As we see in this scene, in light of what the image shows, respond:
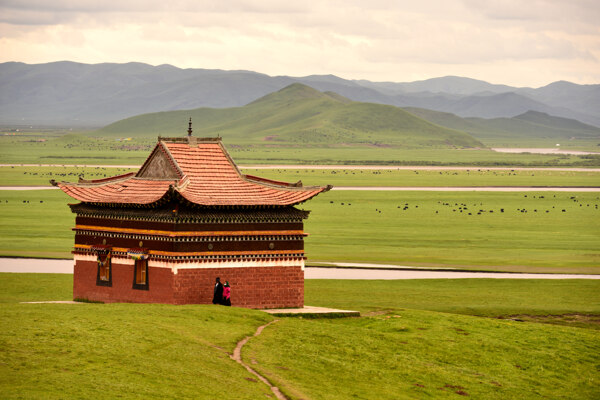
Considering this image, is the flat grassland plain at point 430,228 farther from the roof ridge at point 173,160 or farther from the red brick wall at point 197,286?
the roof ridge at point 173,160

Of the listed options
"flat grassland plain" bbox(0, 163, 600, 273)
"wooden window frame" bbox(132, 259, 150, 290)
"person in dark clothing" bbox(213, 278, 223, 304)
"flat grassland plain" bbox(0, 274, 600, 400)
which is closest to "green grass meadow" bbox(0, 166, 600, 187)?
"flat grassland plain" bbox(0, 163, 600, 273)

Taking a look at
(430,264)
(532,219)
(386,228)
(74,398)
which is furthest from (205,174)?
(532,219)

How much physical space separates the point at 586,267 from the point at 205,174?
3747 centimetres

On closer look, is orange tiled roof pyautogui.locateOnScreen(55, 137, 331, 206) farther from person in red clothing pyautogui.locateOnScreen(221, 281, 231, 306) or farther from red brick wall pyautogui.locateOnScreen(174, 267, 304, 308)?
person in red clothing pyautogui.locateOnScreen(221, 281, 231, 306)

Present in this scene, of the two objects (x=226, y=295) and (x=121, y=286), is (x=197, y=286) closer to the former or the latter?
(x=226, y=295)

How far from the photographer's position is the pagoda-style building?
40.2 metres

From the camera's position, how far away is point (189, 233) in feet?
131

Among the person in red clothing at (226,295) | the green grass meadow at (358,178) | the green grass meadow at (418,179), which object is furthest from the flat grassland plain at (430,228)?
the person in red clothing at (226,295)

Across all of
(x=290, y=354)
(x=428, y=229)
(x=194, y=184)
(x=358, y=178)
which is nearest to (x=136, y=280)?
(x=194, y=184)

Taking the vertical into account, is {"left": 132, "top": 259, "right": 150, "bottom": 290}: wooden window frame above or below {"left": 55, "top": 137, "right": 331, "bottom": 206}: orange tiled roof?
below

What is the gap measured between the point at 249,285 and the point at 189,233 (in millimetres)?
3551

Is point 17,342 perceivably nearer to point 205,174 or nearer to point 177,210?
point 177,210

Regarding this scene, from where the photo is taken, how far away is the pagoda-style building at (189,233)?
132 ft

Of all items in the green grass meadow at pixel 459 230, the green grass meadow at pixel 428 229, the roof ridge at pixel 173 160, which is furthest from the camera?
the green grass meadow at pixel 428 229
